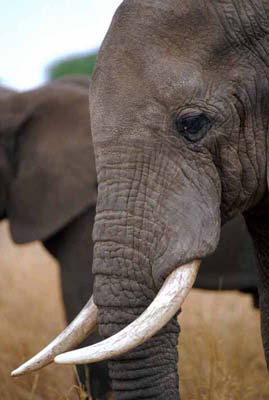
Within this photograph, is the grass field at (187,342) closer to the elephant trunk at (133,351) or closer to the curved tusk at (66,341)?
the curved tusk at (66,341)

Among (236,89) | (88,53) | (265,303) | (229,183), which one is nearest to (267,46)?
(236,89)

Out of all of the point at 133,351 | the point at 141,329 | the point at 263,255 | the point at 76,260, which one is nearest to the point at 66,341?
the point at 133,351

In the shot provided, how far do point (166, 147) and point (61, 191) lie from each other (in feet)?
8.29

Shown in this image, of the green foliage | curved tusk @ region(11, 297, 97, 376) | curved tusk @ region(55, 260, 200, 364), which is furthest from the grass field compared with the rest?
the green foliage

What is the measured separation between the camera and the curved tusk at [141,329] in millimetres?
2840

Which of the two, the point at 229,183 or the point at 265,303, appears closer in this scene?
the point at 229,183

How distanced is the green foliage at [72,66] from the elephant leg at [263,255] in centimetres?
2256

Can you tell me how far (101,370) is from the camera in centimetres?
515

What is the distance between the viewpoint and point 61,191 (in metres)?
5.56

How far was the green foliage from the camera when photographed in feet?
87.0

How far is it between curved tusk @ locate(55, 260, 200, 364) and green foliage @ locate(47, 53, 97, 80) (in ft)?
76.2

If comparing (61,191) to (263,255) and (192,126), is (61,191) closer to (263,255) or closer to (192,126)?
(263,255)

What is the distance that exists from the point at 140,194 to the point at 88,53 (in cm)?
2504

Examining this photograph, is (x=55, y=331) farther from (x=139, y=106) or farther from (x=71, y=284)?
(x=139, y=106)
